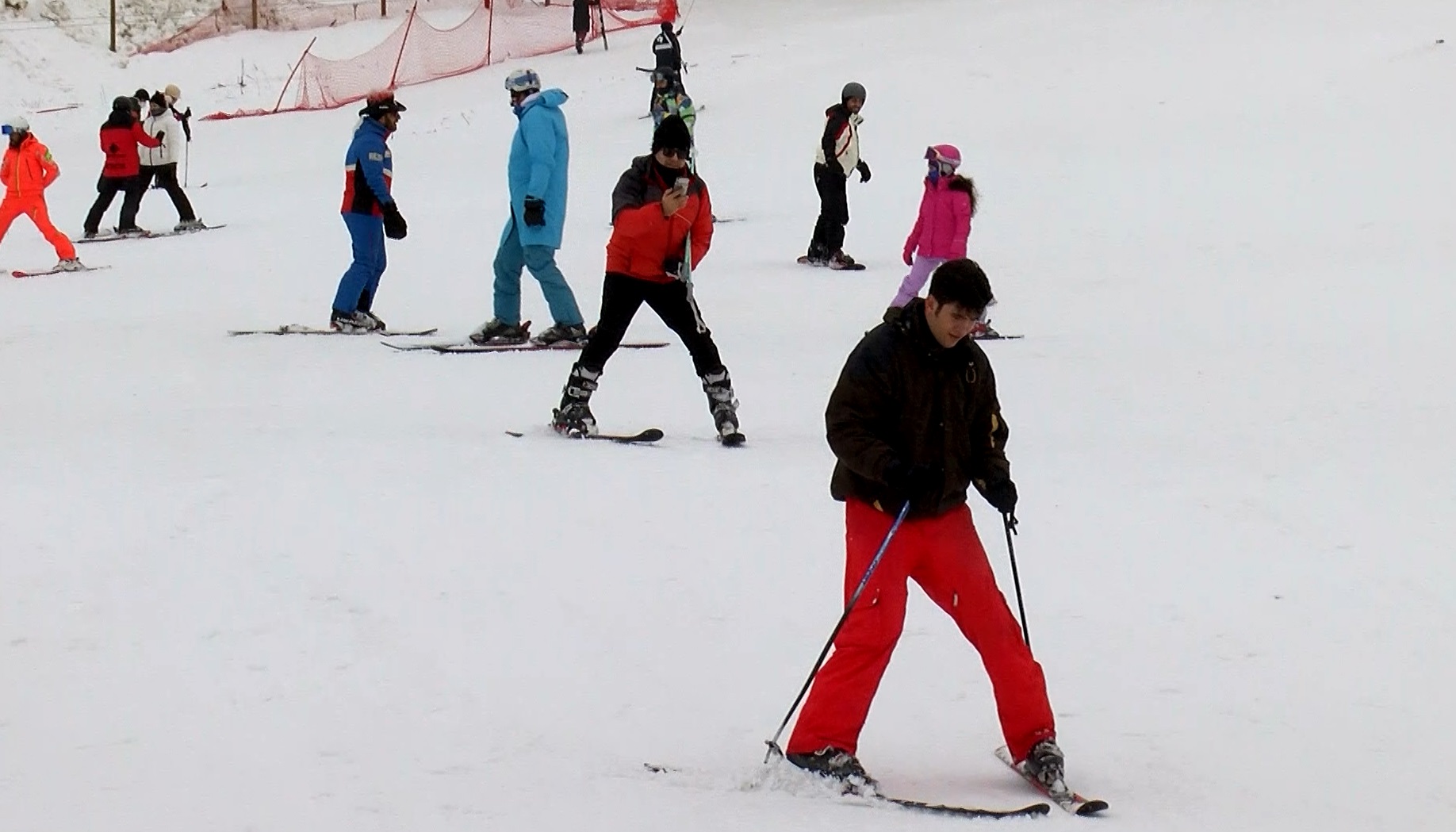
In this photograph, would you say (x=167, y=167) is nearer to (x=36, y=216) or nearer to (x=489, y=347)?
(x=36, y=216)

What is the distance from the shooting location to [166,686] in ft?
14.6

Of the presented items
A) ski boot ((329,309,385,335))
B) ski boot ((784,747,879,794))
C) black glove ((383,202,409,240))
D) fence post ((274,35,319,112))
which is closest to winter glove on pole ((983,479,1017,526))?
ski boot ((784,747,879,794))

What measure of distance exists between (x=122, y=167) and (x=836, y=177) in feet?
23.6

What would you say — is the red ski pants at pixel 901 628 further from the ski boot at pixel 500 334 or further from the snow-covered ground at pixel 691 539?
the ski boot at pixel 500 334

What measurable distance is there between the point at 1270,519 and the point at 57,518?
186 inches

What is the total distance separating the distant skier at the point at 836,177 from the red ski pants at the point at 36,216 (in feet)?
20.4

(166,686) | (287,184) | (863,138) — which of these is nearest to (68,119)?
(287,184)

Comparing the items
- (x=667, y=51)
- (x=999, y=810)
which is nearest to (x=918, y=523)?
(x=999, y=810)

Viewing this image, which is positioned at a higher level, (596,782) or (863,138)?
(863,138)

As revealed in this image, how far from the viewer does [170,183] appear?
16.3m

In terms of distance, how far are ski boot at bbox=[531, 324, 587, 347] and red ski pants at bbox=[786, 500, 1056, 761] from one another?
6195 mm

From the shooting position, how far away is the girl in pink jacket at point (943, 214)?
408 inches

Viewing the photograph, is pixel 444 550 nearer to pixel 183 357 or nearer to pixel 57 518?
pixel 57 518

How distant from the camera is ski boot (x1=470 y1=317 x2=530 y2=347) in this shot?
10.2 metres
